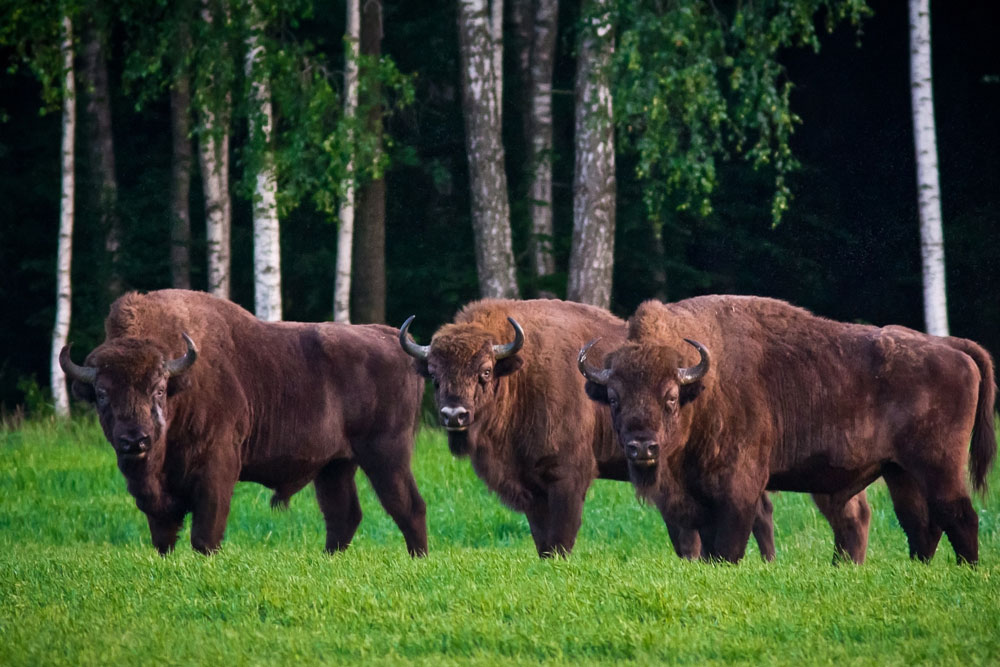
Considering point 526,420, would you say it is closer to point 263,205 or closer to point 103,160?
point 263,205

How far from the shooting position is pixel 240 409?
10484 millimetres

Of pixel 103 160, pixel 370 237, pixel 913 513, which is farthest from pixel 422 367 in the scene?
pixel 103 160

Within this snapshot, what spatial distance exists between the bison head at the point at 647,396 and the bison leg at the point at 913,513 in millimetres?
1791

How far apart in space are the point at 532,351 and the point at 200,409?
102 inches

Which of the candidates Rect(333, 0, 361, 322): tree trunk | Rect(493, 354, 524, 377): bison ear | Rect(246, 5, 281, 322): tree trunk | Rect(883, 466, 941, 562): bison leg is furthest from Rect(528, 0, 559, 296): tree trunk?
Rect(883, 466, 941, 562): bison leg

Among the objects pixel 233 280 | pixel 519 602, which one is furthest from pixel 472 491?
pixel 233 280

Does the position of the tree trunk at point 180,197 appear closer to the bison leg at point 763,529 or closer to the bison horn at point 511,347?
the bison horn at point 511,347

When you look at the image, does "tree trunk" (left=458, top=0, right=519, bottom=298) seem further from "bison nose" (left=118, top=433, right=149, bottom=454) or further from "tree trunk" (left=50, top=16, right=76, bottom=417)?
"bison nose" (left=118, top=433, right=149, bottom=454)

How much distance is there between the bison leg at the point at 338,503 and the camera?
448 inches

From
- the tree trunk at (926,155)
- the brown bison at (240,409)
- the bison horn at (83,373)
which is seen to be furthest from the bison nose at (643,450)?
the tree trunk at (926,155)

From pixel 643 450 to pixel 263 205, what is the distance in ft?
29.9

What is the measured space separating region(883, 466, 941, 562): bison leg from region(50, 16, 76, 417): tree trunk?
1322cm

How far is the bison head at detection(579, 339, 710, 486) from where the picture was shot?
8945 mm

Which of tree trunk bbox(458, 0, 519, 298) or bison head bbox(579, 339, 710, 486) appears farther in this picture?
tree trunk bbox(458, 0, 519, 298)
